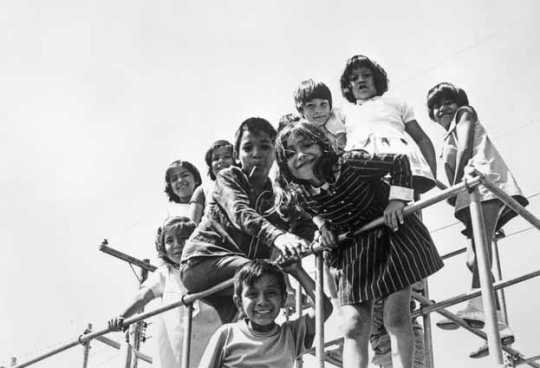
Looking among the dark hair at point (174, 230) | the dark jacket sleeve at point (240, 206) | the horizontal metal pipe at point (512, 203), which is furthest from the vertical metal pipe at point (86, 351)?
the horizontal metal pipe at point (512, 203)

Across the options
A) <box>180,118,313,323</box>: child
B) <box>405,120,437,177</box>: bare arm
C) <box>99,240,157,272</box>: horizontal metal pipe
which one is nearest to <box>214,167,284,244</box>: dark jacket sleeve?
<box>180,118,313,323</box>: child

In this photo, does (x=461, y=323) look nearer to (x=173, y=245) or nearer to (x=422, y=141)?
(x=422, y=141)

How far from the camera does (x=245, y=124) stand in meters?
4.92

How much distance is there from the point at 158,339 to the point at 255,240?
1.30m

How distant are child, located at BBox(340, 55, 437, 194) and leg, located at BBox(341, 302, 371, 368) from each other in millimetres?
985

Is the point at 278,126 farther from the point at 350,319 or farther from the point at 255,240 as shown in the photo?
the point at 350,319

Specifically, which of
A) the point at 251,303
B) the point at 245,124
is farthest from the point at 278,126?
the point at 251,303

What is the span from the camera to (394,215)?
375cm

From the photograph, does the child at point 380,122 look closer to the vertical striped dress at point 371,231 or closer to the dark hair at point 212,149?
the vertical striped dress at point 371,231

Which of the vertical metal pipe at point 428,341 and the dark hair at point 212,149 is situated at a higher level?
the dark hair at point 212,149

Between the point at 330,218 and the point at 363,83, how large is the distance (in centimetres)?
145

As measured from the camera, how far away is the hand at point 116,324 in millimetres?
5551

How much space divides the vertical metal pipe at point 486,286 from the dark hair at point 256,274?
42.1 inches

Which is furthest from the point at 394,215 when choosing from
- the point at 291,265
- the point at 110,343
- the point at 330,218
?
the point at 110,343
